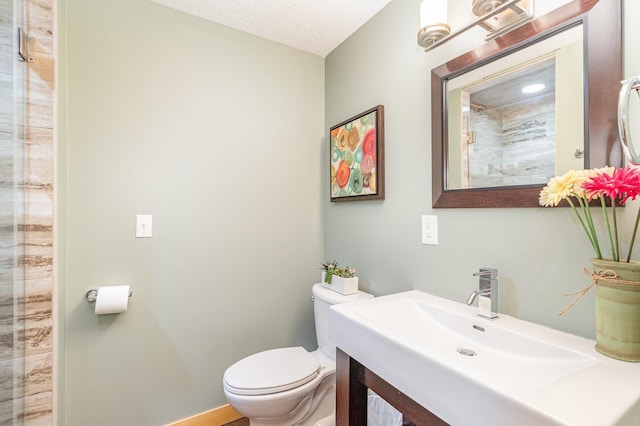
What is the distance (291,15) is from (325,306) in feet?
5.41

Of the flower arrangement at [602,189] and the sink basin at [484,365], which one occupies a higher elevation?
the flower arrangement at [602,189]

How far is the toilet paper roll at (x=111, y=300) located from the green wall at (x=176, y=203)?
91 millimetres

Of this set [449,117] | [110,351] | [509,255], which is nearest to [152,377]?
[110,351]

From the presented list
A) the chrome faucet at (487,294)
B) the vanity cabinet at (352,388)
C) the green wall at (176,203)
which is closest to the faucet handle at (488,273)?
the chrome faucet at (487,294)

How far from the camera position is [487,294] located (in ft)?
3.36

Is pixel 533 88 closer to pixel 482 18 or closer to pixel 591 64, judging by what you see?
pixel 591 64

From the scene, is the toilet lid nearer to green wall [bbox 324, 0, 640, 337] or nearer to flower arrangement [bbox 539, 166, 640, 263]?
green wall [bbox 324, 0, 640, 337]

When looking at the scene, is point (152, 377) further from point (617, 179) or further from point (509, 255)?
point (617, 179)

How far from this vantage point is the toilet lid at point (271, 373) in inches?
51.6

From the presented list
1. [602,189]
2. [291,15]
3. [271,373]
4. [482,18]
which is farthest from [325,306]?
[291,15]

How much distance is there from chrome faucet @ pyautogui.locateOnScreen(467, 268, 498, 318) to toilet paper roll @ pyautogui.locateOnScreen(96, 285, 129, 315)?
1510 millimetres

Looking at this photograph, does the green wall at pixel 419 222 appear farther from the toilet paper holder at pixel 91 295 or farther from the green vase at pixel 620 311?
Answer: the toilet paper holder at pixel 91 295

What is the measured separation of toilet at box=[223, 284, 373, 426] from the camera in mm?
1302

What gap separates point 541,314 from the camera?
0.95m
